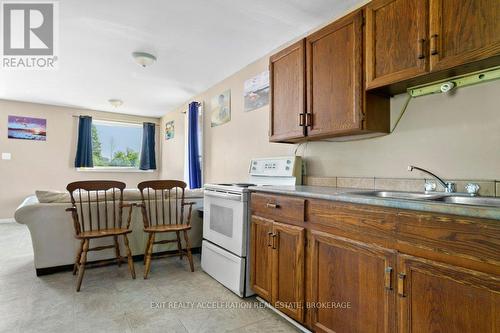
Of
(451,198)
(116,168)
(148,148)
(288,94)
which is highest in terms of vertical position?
(288,94)

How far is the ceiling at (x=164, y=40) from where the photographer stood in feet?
7.14

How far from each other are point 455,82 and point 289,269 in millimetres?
1405

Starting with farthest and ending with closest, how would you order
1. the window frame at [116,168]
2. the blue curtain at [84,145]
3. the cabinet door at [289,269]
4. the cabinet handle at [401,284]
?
the window frame at [116,168] → the blue curtain at [84,145] → the cabinet door at [289,269] → the cabinet handle at [401,284]

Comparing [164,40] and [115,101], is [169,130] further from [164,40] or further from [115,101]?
[164,40]

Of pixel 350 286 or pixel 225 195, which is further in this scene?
pixel 225 195

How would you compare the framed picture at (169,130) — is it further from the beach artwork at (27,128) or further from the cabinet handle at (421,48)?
the cabinet handle at (421,48)

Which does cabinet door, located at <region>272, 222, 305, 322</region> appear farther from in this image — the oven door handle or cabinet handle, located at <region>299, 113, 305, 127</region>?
cabinet handle, located at <region>299, 113, 305, 127</region>

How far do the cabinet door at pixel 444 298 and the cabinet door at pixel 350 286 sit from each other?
0.20 feet

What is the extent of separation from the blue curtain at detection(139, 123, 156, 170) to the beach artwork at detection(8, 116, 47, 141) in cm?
179

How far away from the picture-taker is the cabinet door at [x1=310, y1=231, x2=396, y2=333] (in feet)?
3.97

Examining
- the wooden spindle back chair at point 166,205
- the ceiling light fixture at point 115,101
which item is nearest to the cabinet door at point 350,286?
the wooden spindle back chair at point 166,205

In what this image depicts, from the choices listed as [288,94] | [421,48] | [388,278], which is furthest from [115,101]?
[388,278]

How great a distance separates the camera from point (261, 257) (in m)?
2.00

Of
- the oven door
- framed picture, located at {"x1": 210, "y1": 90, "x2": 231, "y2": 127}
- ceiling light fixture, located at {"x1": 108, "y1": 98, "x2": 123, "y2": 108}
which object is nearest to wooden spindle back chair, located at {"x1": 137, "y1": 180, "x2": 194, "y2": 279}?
the oven door
